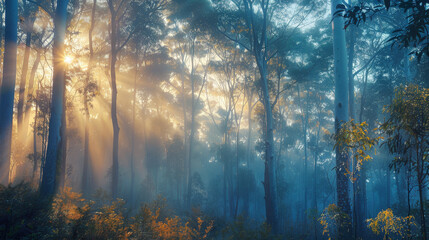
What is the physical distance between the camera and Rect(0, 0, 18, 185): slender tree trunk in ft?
24.2

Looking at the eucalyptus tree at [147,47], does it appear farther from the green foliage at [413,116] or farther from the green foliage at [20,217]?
the green foliage at [413,116]

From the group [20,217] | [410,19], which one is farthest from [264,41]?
[20,217]

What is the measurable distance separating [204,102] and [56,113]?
22.5 m

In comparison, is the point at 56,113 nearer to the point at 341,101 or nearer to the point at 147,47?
the point at 341,101

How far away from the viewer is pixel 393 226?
402cm

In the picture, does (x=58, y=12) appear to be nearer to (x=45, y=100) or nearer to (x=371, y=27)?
(x=45, y=100)

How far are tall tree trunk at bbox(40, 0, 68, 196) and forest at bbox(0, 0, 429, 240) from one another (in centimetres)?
5

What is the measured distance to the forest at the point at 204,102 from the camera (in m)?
4.36

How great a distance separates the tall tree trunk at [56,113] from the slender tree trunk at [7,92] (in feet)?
3.59

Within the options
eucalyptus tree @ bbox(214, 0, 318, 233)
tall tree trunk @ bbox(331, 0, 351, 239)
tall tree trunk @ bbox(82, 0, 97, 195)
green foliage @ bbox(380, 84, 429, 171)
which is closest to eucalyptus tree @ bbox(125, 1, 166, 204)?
tall tree trunk @ bbox(82, 0, 97, 195)

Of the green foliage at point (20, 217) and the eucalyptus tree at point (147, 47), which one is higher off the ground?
the eucalyptus tree at point (147, 47)

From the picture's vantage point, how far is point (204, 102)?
30.4m

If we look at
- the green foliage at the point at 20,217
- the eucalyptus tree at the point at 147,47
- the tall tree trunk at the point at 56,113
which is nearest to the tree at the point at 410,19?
the green foliage at the point at 20,217

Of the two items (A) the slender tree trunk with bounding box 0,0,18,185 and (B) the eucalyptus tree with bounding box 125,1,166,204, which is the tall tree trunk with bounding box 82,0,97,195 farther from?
(A) the slender tree trunk with bounding box 0,0,18,185
